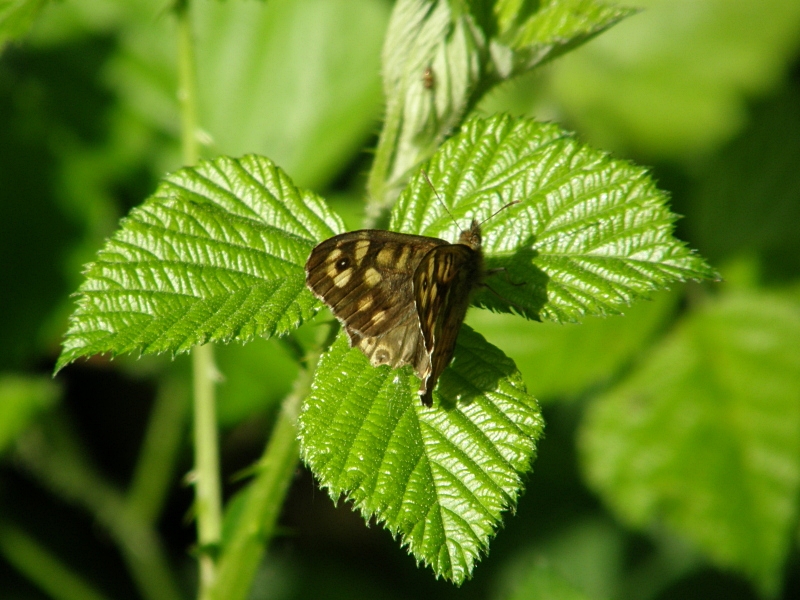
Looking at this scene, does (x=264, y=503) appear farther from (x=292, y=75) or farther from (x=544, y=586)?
(x=292, y=75)

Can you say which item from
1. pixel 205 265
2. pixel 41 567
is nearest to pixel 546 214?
pixel 205 265

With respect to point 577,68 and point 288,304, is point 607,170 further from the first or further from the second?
point 577,68

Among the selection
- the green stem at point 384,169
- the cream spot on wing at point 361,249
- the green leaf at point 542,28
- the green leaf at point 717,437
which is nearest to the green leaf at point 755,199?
the green leaf at point 717,437

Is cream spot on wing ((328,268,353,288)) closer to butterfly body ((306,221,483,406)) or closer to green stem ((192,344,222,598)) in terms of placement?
butterfly body ((306,221,483,406))

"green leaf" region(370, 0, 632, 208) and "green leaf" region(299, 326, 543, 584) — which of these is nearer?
"green leaf" region(299, 326, 543, 584)

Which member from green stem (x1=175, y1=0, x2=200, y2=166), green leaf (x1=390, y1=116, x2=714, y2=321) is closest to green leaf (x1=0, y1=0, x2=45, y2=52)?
→ green stem (x1=175, y1=0, x2=200, y2=166)

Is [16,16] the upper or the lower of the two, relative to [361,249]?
upper

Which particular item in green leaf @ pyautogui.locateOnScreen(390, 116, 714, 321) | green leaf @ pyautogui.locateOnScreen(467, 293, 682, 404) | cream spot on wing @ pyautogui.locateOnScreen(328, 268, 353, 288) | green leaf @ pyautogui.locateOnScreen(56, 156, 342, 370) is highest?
green leaf @ pyautogui.locateOnScreen(56, 156, 342, 370)
